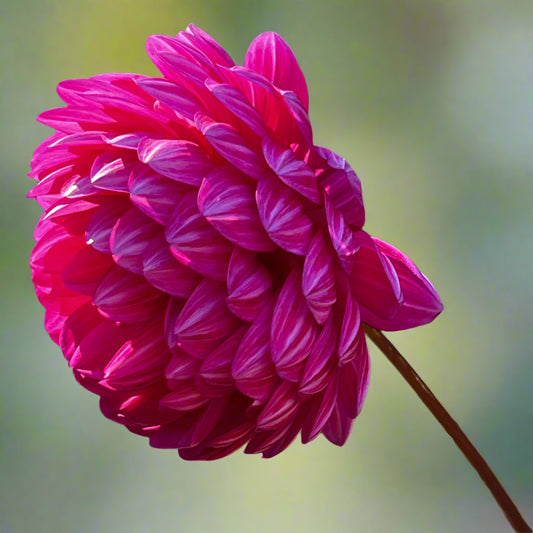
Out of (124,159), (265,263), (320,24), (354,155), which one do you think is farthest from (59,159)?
(320,24)

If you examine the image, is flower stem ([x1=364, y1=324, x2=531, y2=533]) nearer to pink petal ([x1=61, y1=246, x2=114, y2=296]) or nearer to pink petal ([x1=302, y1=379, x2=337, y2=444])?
pink petal ([x1=302, y1=379, x2=337, y2=444])

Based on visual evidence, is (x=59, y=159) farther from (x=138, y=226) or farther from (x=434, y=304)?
(x=434, y=304)

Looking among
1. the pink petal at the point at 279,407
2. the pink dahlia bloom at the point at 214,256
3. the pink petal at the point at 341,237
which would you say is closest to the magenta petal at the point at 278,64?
the pink dahlia bloom at the point at 214,256

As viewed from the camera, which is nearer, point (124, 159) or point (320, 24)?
point (124, 159)

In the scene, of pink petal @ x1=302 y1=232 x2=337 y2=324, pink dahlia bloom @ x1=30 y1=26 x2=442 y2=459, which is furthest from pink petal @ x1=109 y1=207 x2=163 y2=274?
pink petal @ x1=302 y1=232 x2=337 y2=324

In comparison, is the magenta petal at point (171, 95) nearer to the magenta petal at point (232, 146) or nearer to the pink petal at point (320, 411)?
the magenta petal at point (232, 146)

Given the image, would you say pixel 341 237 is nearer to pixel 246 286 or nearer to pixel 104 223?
pixel 246 286
